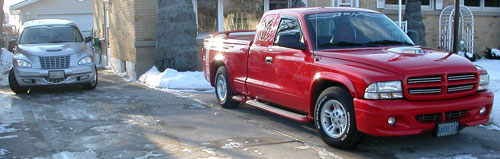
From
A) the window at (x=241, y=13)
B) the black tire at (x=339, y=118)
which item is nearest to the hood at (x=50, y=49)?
the window at (x=241, y=13)

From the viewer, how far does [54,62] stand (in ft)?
36.3

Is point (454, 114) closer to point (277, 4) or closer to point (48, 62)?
point (48, 62)

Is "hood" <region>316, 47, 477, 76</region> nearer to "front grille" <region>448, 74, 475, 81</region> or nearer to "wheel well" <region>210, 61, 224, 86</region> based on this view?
"front grille" <region>448, 74, 475, 81</region>

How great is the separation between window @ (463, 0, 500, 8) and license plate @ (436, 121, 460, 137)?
47.2 feet

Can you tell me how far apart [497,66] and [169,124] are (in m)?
11.0

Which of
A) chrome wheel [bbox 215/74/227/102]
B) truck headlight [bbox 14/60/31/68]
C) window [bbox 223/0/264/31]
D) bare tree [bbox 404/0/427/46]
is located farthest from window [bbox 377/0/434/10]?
truck headlight [bbox 14/60/31/68]

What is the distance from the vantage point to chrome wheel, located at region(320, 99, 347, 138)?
223 inches

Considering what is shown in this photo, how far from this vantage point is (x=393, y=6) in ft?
56.0

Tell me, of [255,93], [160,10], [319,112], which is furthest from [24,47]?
[319,112]

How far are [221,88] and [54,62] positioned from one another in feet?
14.4

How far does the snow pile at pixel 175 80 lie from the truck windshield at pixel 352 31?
5311 mm

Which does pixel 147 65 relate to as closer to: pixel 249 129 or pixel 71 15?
pixel 249 129

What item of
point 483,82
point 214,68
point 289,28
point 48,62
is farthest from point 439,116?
point 48,62

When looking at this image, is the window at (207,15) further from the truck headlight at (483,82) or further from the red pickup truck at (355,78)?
the truck headlight at (483,82)
